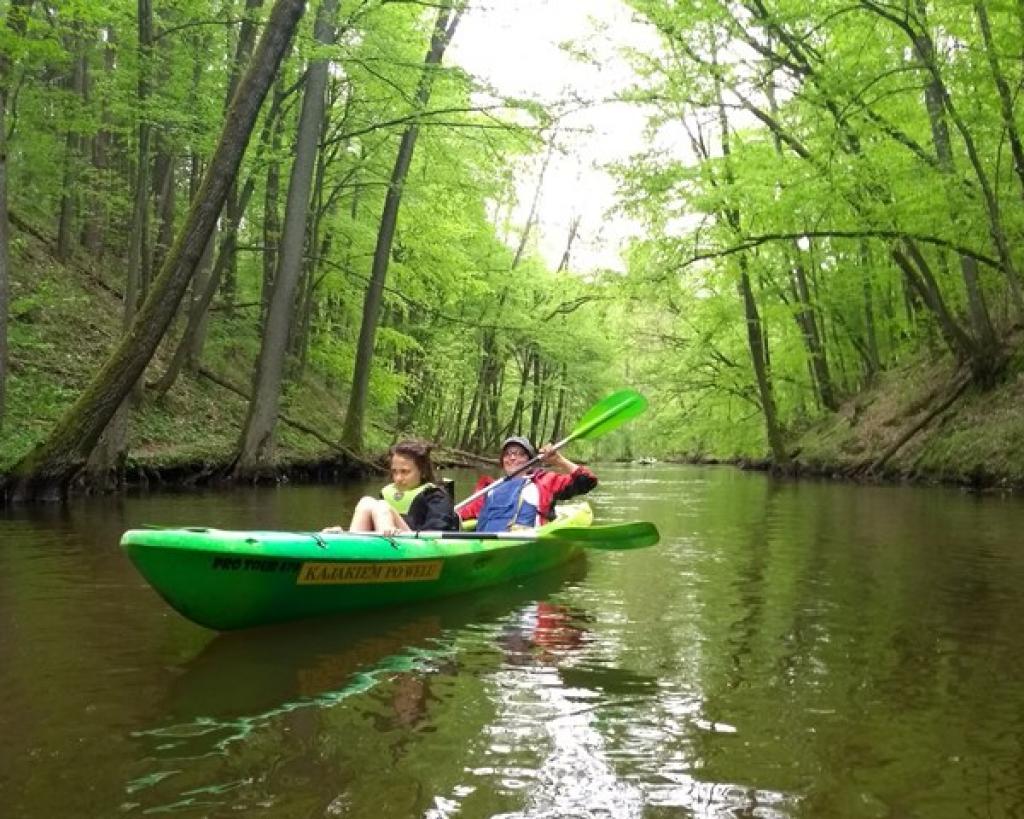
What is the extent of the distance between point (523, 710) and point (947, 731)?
146 cm

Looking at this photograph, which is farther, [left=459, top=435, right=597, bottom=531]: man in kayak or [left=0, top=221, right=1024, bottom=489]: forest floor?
[left=0, top=221, right=1024, bottom=489]: forest floor

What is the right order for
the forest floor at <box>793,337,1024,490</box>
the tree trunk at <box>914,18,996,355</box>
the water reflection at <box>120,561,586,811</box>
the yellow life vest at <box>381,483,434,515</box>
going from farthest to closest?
the forest floor at <box>793,337,1024,490</box>
the tree trunk at <box>914,18,996,355</box>
the yellow life vest at <box>381,483,434,515</box>
the water reflection at <box>120,561,586,811</box>

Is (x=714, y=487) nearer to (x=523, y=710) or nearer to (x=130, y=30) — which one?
(x=130, y=30)

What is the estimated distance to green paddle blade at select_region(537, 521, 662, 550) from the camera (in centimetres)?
564

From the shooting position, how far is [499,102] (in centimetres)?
1168

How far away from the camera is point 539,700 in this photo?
358 cm

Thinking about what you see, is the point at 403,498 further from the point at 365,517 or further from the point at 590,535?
the point at 590,535

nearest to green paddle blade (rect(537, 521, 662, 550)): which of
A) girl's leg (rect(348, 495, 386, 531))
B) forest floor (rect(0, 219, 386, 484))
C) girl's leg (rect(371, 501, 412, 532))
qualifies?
girl's leg (rect(371, 501, 412, 532))

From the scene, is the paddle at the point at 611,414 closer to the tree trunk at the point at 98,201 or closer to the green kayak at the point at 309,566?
the green kayak at the point at 309,566

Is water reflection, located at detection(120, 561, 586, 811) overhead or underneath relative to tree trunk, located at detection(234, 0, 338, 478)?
underneath

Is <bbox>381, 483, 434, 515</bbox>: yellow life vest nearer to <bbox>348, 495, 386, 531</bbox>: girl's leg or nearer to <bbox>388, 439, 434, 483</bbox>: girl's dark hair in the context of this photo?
<bbox>388, 439, 434, 483</bbox>: girl's dark hair

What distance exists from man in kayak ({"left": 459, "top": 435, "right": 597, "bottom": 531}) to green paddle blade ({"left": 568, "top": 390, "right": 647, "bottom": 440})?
3.68 ft

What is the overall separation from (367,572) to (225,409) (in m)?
11.2

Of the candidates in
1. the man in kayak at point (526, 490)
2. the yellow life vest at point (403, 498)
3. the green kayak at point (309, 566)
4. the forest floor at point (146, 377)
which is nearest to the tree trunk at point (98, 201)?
the forest floor at point (146, 377)
